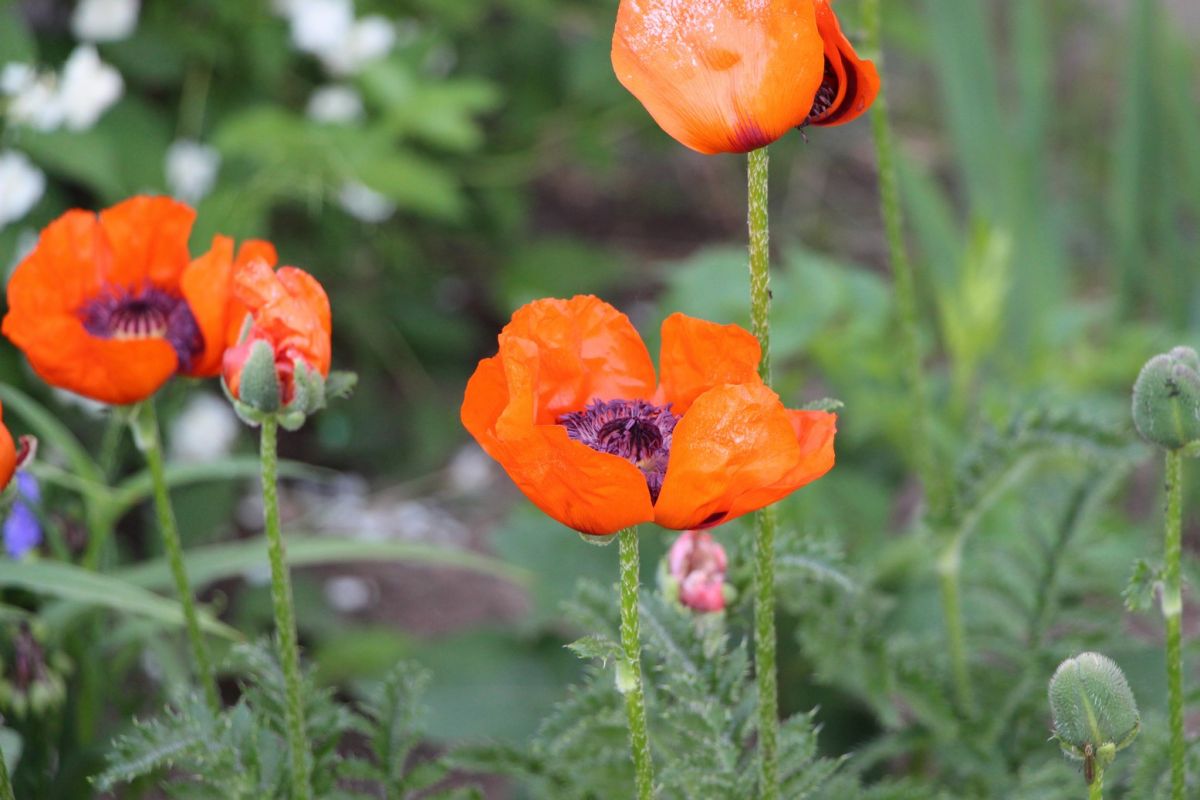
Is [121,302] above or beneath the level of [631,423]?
above

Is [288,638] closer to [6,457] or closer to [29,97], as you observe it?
[6,457]

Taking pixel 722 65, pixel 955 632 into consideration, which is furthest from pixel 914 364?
pixel 722 65

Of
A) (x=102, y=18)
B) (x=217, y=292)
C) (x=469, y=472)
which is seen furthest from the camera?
(x=469, y=472)

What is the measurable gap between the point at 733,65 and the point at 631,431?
0.20 m

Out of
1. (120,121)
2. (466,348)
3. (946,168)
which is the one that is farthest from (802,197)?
(120,121)

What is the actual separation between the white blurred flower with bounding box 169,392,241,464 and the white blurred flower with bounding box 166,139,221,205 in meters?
0.29

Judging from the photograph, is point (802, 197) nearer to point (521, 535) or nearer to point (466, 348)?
point (466, 348)

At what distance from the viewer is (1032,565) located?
1.30 metres

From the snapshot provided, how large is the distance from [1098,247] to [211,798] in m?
2.61

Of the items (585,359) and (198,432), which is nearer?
(585,359)

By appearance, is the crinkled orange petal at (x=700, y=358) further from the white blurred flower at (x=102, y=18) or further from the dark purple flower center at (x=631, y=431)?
the white blurred flower at (x=102, y=18)

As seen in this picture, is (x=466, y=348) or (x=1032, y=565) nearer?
(x=1032, y=565)

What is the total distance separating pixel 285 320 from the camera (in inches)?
32.4

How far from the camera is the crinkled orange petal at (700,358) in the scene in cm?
76
